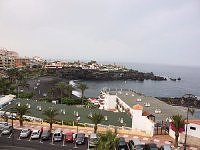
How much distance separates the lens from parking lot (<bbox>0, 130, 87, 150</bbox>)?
3697 centimetres

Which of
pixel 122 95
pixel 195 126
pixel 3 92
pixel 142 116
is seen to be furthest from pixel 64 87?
pixel 195 126

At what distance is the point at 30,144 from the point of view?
3784 cm

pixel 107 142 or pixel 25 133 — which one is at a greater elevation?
pixel 107 142

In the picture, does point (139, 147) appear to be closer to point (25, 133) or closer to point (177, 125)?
point (177, 125)

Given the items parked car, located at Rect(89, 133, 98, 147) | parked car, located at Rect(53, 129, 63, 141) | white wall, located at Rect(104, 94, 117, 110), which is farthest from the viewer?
white wall, located at Rect(104, 94, 117, 110)

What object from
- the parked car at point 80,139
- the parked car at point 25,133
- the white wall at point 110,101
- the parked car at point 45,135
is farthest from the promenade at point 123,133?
the white wall at point 110,101

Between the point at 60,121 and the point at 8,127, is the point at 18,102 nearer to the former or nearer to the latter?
the point at 60,121

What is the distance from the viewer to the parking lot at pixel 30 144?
1455 inches

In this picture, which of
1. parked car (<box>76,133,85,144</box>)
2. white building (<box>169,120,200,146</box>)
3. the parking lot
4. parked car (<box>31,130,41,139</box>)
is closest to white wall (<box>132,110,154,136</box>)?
white building (<box>169,120,200,146</box>)

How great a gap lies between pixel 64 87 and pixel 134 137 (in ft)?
193

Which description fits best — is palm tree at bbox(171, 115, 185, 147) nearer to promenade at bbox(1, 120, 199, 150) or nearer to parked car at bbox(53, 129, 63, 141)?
promenade at bbox(1, 120, 199, 150)

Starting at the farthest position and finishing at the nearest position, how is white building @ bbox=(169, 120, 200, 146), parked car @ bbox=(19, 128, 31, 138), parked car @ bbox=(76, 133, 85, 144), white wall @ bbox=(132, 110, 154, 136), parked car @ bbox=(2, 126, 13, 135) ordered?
white wall @ bbox=(132, 110, 154, 136) < parked car @ bbox=(2, 126, 13, 135) < parked car @ bbox=(19, 128, 31, 138) < white building @ bbox=(169, 120, 200, 146) < parked car @ bbox=(76, 133, 85, 144)

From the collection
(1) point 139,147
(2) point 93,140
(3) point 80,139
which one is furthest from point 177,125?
(3) point 80,139

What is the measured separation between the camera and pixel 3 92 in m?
87.2
